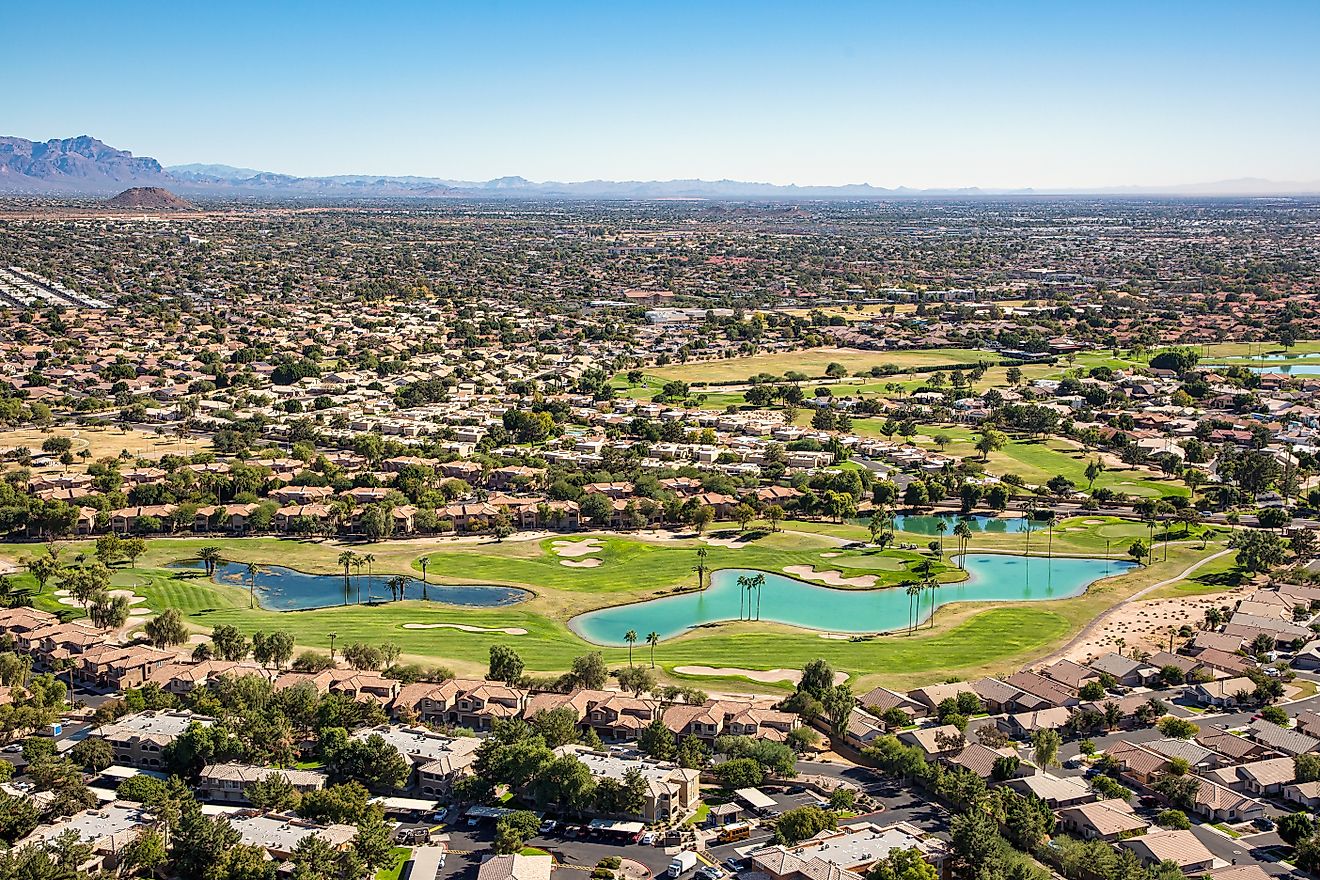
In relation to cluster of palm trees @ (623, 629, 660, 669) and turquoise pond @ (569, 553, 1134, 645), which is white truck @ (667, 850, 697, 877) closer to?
cluster of palm trees @ (623, 629, 660, 669)

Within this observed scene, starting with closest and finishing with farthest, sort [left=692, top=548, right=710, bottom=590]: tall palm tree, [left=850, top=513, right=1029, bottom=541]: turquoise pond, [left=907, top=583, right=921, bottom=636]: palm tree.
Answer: [left=907, top=583, right=921, bottom=636]: palm tree < [left=692, top=548, right=710, bottom=590]: tall palm tree < [left=850, top=513, right=1029, bottom=541]: turquoise pond

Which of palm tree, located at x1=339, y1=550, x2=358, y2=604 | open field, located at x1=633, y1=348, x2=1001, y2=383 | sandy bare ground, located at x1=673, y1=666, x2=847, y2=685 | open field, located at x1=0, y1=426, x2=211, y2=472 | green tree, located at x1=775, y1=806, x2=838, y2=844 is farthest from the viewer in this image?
open field, located at x1=633, y1=348, x2=1001, y2=383

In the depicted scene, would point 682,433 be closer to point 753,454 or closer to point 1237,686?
point 753,454

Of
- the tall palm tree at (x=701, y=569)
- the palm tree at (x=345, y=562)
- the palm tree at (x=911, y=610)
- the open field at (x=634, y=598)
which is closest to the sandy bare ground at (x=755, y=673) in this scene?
the open field at (x=634, y=598)

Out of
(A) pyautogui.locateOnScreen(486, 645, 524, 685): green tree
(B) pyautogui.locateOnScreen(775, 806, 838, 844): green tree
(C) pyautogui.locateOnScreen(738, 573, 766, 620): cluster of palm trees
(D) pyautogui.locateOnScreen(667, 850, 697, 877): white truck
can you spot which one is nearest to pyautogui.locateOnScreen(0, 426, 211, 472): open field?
(C) pyautogui.locateOnScreen(738, 573, 766, 620): cluster of palm trees

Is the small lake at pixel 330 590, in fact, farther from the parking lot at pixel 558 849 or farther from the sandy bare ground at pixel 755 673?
the parking lot at pixel 558 849

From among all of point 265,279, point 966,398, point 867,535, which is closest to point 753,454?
point 867,535
